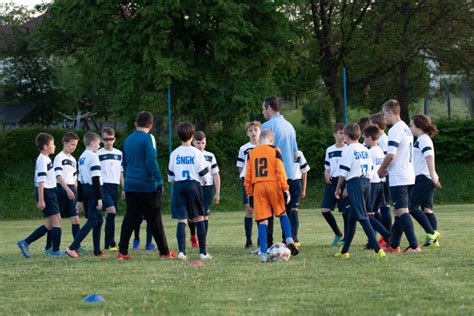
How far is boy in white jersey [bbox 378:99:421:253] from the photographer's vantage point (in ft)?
37.9

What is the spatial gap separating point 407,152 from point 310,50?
110 feet

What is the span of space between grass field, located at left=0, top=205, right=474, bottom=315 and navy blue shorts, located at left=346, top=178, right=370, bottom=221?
582mm

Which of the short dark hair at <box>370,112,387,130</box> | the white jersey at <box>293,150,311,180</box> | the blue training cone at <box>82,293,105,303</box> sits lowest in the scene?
the blue training cone at <box>82,293,105,303</box>

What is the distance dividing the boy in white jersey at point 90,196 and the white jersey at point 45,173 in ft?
1.62

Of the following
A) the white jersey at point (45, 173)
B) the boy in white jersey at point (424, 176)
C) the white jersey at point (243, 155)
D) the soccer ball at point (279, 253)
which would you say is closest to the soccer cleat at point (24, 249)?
the white jersey at point (45, 173)

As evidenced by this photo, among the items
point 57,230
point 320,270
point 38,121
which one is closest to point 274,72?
point 38,121

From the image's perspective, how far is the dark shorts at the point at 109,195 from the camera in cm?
1346

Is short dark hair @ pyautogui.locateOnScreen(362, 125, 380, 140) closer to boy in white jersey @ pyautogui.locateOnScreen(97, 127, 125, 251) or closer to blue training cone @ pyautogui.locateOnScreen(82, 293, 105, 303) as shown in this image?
boy in white jersey @ pyautogui.locateOnScreen(97, 127, 125, 251)

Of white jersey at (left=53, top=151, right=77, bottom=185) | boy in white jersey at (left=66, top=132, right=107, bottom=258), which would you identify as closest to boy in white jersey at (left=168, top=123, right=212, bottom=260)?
boy in white jersey at (left=66, top=132, right=107, bottom=258)

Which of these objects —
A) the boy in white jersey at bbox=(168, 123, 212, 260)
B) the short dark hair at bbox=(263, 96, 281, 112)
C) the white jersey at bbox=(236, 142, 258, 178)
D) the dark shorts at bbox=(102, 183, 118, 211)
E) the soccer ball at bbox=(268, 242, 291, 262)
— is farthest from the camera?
the white jersey at bbox=(236, 142, 258, 178)

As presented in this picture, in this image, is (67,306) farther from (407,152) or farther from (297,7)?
(297,7)

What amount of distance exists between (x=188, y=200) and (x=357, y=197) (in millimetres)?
2334

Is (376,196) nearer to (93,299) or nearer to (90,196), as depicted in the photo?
(90,196)

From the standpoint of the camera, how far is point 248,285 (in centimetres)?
841
